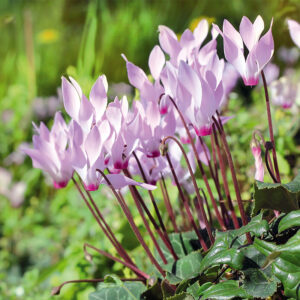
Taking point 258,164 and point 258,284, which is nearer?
point 258,284

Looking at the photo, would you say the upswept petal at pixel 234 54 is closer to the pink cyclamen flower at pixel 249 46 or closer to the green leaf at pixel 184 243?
the pink cyclamen flower at pixel 249 46

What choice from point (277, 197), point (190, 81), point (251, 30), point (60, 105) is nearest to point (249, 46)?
point (251, 30)

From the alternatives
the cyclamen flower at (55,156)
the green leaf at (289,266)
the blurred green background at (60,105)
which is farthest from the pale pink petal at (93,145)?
the blurred green background at (60,105)

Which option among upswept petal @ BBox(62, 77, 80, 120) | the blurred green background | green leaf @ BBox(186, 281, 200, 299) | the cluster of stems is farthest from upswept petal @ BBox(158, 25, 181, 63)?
the blurred green background

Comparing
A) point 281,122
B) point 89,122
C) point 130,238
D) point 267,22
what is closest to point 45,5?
point 267,22

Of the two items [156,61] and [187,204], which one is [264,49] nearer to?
[156,61]

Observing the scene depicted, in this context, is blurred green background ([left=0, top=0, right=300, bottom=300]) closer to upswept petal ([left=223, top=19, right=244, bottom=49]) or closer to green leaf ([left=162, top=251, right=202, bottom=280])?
green leaf ([left=162, top=251, right=202, bottom=280])
